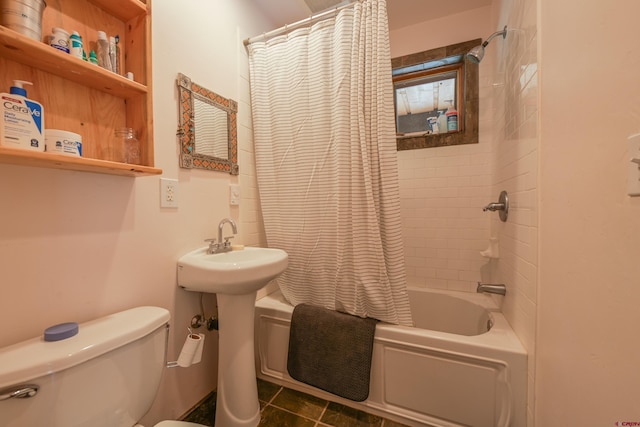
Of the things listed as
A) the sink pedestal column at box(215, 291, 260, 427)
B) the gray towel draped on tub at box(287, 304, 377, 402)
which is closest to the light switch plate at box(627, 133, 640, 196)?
the gray towel draped on tub at box(287, 304, 377, 402)

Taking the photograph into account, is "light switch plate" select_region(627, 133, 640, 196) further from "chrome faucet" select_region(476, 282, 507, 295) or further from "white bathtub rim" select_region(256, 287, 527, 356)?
"chrome faucet" select_region(476, 282, 507, 295)

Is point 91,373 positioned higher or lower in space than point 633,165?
lower

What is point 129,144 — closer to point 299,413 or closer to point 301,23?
point 301,23

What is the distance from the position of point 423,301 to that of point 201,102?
79.5 inches

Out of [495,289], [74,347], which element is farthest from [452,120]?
[74,347]

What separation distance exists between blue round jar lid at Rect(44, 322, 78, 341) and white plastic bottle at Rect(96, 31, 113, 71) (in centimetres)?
83

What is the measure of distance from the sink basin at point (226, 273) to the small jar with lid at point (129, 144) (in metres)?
0.49

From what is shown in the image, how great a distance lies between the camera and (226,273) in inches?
38.8

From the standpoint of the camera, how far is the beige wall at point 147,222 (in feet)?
2.35

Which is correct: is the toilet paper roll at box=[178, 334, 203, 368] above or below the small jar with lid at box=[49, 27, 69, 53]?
below

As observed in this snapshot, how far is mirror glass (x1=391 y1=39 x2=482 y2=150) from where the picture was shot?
1.79 meters

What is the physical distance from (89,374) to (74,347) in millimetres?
86

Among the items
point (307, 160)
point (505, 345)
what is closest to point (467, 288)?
point (505, 345)

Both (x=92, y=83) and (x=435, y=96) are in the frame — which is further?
(x=435, y=96)
